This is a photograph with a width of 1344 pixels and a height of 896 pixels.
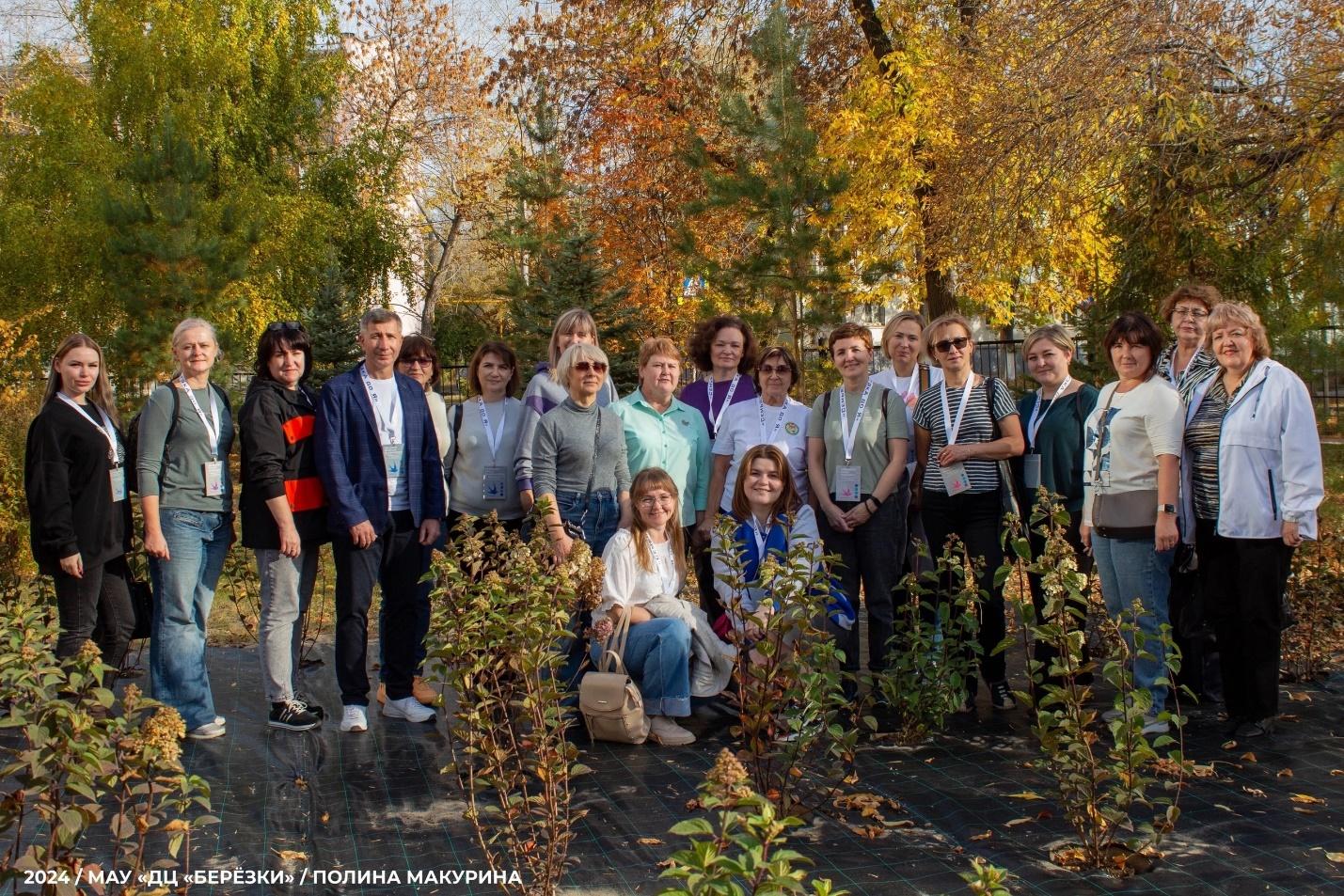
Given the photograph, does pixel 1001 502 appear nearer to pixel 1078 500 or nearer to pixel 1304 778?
pixel 1078 500

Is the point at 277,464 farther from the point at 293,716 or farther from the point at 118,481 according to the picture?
the point at 293,716

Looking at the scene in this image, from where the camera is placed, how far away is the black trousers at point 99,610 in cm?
473

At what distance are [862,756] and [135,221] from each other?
11894 mm

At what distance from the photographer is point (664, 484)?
16.7 ft

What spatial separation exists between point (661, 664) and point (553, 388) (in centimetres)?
167

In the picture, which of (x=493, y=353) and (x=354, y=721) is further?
(x=493, y=353)

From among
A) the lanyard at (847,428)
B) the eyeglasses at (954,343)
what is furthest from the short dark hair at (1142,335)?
the lanyard at (847,428)

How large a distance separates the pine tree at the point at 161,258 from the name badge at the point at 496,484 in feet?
26.4

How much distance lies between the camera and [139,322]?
12.9 meters

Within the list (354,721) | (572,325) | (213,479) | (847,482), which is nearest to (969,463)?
(847,482)

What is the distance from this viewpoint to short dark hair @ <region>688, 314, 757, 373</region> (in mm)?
5949

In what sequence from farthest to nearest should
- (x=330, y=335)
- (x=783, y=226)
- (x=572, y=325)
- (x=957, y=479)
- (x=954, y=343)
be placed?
(x=330, y=335) → (x=783, y=226) → (x=572, y=325) → (x=954, y=343) → (x=957, y=479)

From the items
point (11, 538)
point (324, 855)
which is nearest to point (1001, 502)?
point (324, 855)

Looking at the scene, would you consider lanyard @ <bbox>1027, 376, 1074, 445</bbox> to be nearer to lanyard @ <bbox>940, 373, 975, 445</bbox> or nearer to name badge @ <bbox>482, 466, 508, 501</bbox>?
lanyard @ <bbox>940, 373, 975, 445</bbox>
